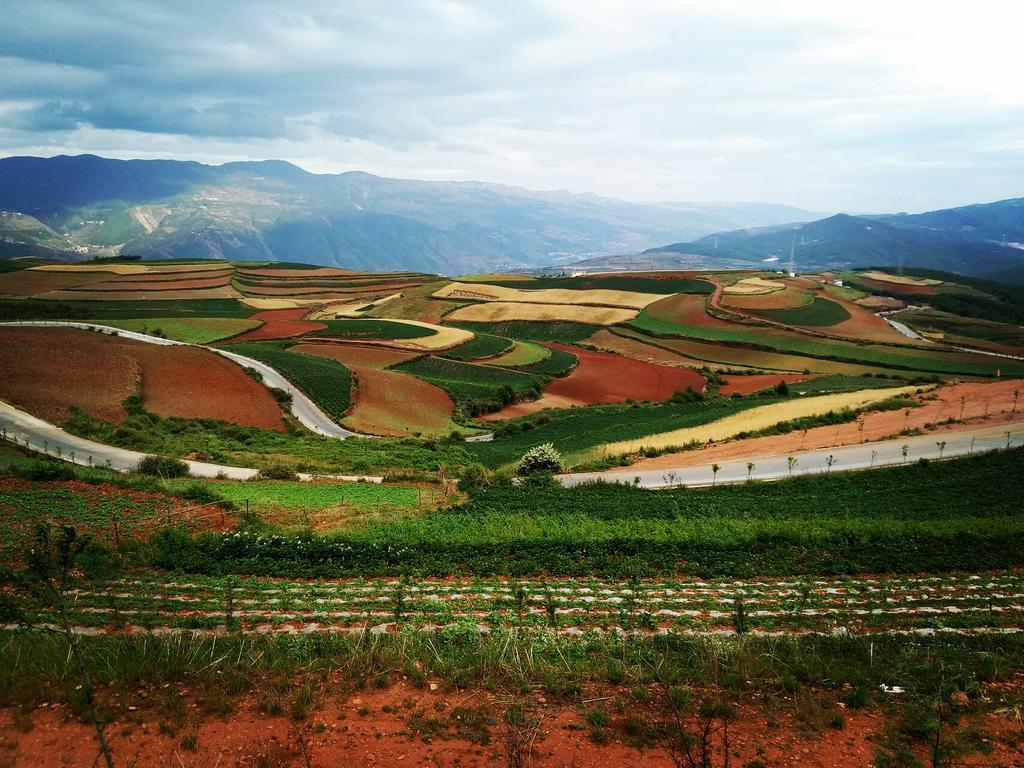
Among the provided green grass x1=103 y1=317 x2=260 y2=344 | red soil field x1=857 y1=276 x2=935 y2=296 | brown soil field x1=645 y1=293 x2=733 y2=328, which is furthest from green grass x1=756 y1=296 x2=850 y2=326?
green grass x1=103 y1=317 x2=260 y2=344

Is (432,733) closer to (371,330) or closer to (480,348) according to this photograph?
(480,348)

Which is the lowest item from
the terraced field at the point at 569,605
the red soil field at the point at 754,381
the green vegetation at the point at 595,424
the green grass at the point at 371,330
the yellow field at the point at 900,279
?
the green vegetation at the point at 595,424

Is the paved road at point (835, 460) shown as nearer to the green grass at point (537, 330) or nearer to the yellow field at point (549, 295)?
the green grass at point (537, 330)

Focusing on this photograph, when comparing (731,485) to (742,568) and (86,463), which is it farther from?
(86,463)

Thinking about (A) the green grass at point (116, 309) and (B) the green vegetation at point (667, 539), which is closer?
(B) the green vegetation at point (667, 539)

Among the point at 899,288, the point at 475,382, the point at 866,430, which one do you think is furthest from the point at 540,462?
the point at 899,288

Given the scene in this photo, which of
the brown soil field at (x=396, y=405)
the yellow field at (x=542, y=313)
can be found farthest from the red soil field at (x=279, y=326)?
the yellow field at (x=542, y=313)
